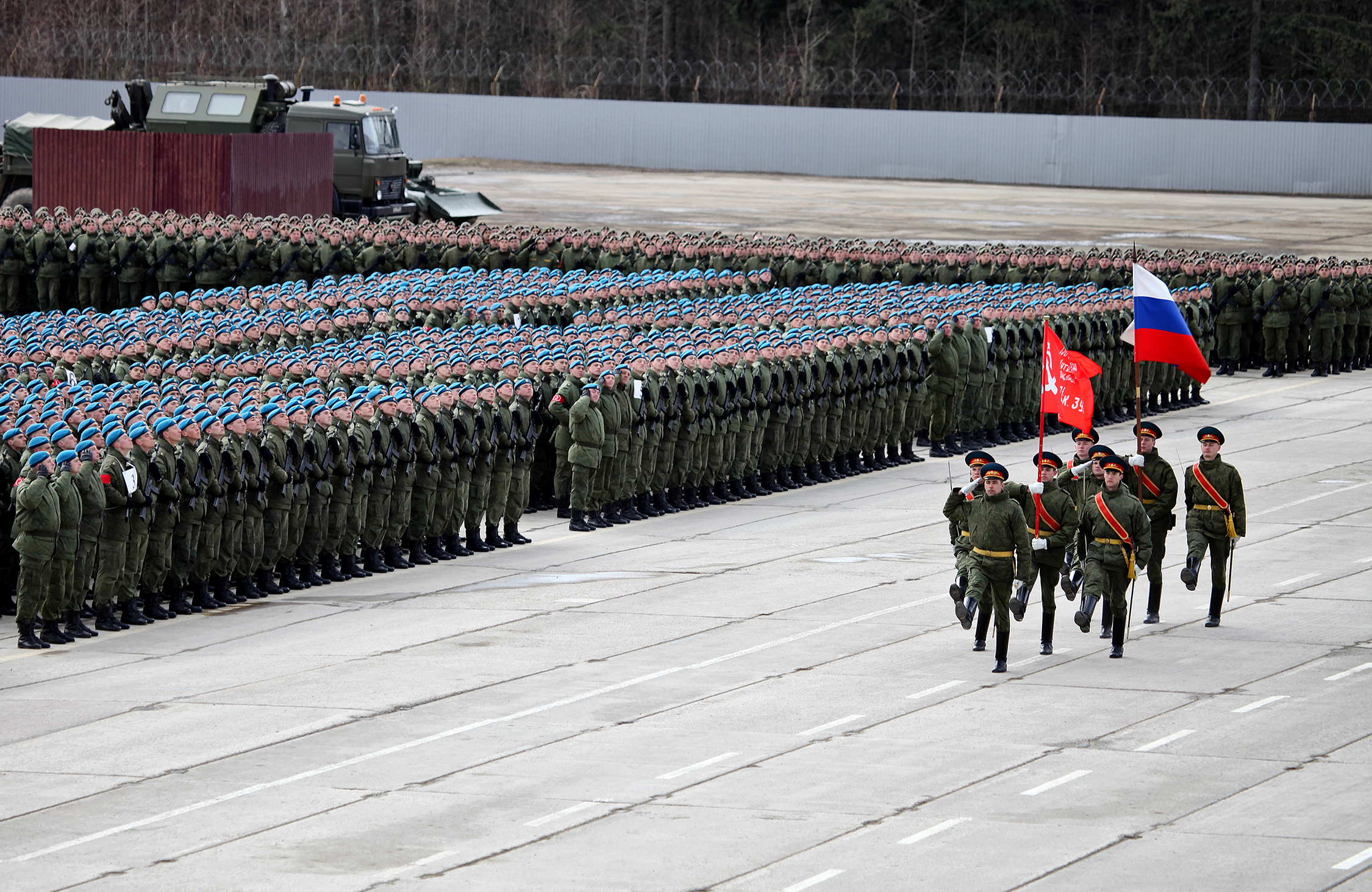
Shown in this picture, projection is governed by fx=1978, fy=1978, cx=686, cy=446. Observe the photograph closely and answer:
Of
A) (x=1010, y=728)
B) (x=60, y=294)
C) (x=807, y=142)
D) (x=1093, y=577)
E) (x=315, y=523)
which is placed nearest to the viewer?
(x=1010, y=728)

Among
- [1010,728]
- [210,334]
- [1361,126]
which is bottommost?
[1010,728]

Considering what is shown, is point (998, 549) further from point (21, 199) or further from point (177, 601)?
point (21, 199)

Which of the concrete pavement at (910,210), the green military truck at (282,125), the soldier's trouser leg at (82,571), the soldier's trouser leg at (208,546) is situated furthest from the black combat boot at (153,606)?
the concrete pavement at (910,210)

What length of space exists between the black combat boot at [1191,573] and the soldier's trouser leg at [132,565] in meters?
7.43

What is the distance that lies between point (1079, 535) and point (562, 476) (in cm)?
657

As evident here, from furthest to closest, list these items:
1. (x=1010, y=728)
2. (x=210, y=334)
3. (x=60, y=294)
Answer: (x=60, y=294) → (x=210, y=334) → (x=1010, y=728)

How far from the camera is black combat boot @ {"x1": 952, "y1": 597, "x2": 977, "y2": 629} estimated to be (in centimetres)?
1283

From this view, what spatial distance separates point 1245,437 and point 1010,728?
13933mm

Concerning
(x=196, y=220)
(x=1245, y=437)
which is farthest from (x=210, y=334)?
(x=1245, y=437)

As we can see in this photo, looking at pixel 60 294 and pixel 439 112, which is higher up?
pixel 439 112

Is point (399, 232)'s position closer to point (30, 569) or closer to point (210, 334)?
point (210, 334)

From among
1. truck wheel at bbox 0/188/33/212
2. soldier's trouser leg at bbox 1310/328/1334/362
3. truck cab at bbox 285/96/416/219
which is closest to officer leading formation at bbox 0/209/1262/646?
soldier's trouser leg at bbox 1310/328/1334/362

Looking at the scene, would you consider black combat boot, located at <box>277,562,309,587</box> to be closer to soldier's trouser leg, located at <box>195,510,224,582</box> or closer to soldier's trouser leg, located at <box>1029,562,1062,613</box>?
soldier's trouser leg, located at <box>195,510,224,582</box>

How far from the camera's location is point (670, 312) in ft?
80.7
